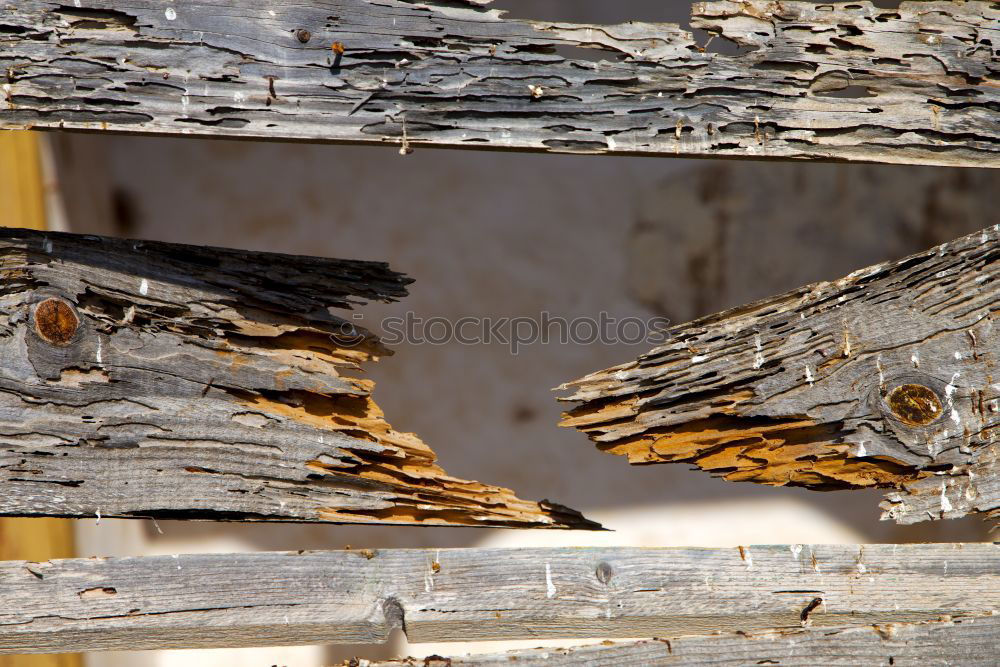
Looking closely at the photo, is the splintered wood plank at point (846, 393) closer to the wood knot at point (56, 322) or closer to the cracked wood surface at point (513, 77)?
the cracked wood surface at point (513, 77)

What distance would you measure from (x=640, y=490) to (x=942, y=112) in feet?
5.26

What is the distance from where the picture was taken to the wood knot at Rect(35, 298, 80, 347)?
3.59ft

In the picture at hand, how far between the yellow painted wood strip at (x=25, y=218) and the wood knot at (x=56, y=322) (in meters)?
1.02

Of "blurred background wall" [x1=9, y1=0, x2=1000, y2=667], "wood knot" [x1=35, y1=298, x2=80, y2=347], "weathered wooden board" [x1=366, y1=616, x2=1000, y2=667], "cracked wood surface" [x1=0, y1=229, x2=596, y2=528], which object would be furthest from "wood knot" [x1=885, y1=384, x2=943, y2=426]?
"blurred background wall" [x1=9, y1=0, x2=1000, y2=667]

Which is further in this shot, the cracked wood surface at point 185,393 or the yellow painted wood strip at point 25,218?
the yellow painted wood strip at point 25,218

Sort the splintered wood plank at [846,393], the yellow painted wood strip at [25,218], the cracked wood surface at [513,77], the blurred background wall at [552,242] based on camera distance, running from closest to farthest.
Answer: the cracked wood surface at [513,77] → the splintered wood plank at [846,393] → the yellow painted wood strip at [25,218] → the blurred background wall at [552,242]

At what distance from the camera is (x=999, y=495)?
1.18 meters

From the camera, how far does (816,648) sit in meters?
1.15

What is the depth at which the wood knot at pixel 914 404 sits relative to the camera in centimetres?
118

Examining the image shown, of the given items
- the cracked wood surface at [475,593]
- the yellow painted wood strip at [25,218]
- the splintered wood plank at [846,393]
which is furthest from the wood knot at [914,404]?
the yellow painted wood strip at [25,218]

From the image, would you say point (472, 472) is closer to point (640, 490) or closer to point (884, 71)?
point (640, 490)

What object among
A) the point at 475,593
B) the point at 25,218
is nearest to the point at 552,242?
the point at 25,218

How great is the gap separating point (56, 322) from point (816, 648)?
3.72 ft

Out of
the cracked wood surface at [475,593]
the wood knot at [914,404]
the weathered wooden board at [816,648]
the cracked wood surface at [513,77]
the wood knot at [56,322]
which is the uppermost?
the cracked wood surface at [513,77]
